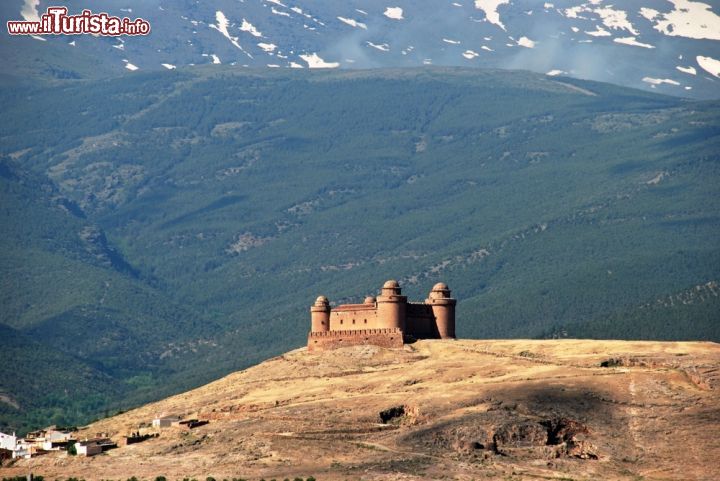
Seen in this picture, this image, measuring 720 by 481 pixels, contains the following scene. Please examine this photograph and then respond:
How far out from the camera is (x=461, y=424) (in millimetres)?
157500

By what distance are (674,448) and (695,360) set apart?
57.9 feet

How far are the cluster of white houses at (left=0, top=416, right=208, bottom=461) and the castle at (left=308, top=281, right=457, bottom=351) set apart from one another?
2226cm

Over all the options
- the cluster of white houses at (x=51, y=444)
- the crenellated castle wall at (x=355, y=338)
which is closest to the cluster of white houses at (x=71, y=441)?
the cluster of white houses at (x=51, y=444)

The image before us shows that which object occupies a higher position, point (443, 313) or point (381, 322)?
point (443, 313)

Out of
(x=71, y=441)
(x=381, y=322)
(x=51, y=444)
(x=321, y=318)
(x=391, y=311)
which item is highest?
(x=391, y=311)

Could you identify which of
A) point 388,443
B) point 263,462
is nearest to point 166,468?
point 263,462

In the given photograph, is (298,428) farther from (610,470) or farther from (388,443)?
(610,470)

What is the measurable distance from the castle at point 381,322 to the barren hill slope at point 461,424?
27.3 feet

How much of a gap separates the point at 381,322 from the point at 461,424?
112 ft

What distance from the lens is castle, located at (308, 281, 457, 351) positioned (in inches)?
7456

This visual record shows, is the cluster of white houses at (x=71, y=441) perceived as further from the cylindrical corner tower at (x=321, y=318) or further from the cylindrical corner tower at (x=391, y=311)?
the cylindrical corner tower at (x=391, y=311)

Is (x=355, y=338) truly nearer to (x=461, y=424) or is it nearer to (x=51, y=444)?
(x=461, y=424)

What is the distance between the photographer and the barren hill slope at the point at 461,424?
15100cm

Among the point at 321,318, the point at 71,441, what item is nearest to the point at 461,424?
the point at 71,441
